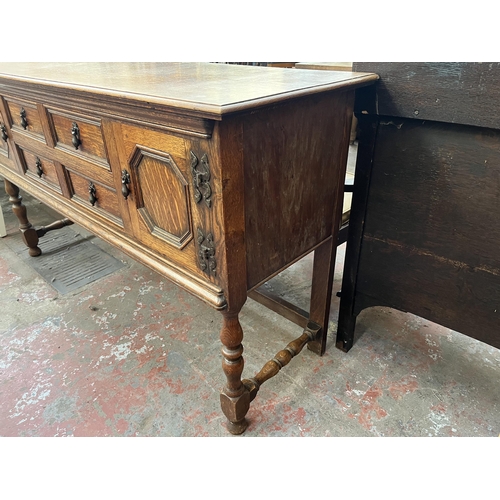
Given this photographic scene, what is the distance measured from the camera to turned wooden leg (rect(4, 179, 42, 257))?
8.53 ft

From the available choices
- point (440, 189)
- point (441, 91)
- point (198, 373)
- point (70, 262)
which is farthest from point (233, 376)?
point (70, 262)

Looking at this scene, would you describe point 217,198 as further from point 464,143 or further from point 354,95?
point 464,143

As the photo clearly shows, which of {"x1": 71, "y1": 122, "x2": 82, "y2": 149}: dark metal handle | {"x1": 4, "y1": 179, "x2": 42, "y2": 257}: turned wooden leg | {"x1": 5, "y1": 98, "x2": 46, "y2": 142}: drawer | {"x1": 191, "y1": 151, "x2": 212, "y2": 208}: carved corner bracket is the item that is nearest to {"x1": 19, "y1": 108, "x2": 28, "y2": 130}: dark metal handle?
{"x1": 5, "y1": 98, "x2": 46, "y2": 142}: drawer

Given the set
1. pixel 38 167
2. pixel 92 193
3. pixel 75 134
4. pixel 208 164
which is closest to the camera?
pixel 208 164

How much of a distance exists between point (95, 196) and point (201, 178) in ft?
2.34

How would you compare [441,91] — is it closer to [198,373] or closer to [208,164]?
[208,164]

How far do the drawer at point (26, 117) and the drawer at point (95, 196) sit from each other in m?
0.24

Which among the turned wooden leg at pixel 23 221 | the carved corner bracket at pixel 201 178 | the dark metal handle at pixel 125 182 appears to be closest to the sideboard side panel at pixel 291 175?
the carved corner bracket at pixel 201 178

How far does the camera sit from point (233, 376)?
4.67ft

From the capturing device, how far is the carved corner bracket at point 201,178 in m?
1.03

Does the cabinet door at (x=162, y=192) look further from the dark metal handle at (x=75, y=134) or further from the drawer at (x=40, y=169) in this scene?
the drawer at (x=40, y=169)

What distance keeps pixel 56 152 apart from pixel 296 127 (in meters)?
1.07

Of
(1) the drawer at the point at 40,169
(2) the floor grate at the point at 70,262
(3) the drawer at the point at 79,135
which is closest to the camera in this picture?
(3) the drawer at the point at 79,135

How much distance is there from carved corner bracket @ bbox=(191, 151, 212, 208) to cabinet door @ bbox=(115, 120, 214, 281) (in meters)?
0.03
